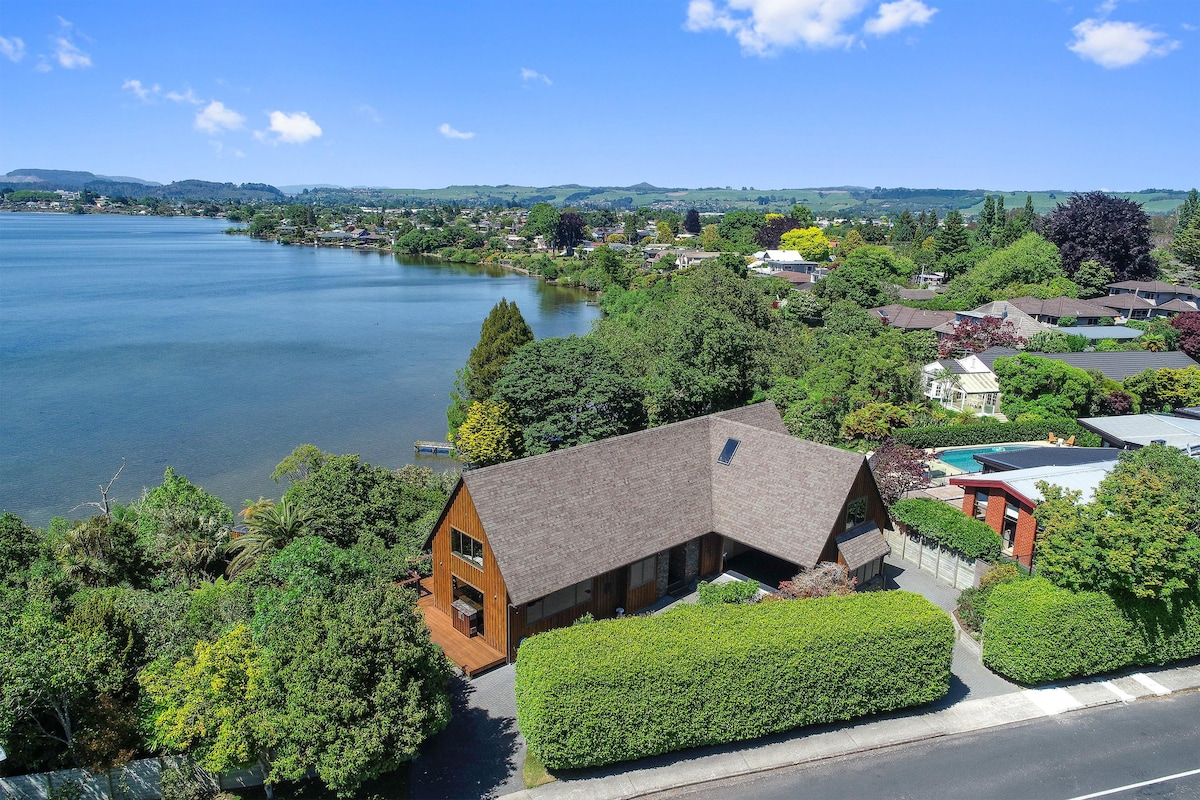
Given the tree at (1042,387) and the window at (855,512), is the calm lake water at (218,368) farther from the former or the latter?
the tree at (1042,387)

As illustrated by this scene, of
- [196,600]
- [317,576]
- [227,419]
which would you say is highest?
[317,576]

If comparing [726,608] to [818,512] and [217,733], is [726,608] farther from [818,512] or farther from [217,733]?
[217,733]

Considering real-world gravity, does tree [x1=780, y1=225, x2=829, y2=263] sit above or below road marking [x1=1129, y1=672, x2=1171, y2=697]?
above

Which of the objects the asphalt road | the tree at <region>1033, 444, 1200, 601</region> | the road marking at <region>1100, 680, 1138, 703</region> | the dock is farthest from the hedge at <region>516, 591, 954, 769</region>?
the dock

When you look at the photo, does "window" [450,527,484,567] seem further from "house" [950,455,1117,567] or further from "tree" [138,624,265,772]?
"house" [950,455,1117,567]

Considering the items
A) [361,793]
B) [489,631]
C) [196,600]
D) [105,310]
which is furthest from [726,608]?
[105,310]

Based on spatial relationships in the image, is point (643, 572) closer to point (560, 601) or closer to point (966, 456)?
point (560, 601)

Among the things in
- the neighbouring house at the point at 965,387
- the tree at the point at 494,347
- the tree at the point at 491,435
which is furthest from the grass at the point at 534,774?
the neighbouring house at the point at 965,387
